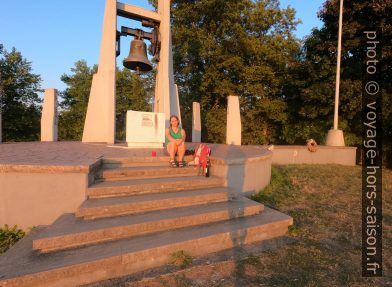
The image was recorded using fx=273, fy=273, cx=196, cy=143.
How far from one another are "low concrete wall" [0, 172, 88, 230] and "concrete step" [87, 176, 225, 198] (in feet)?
1.57

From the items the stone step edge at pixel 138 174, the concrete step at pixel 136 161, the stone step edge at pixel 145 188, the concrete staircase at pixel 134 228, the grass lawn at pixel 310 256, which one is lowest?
the grass lawn at pixel 310 256

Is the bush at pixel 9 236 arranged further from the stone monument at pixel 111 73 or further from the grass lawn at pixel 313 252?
the stone monument at pixel 111 73

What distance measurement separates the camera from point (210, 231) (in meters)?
3.57

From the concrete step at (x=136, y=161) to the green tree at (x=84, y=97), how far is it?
22801mm

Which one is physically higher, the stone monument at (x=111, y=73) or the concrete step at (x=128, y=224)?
the stone monument at (x=111, y=73)

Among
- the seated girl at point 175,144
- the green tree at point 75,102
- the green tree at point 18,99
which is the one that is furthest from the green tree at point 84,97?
the seated girl at point 175,144

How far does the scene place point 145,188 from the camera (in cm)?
438

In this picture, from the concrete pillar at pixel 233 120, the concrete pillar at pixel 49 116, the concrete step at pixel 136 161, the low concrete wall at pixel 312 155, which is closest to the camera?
the concrete step at pixel 136 161

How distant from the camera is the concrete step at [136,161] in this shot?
201 inches

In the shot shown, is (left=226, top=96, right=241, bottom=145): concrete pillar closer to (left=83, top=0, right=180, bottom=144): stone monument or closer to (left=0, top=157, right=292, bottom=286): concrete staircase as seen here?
(left=83, top=0, right=180, bottom=144): stone monument

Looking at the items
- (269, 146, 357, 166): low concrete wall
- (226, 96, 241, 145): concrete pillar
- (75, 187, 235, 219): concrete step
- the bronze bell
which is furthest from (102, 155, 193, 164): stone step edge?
(269, 146, 357, 166): low concrete wall

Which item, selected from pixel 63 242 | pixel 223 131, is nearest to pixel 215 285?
pixel 63 242

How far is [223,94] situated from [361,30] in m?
9.62

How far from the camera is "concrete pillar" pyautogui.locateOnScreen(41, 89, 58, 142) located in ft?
35.2
